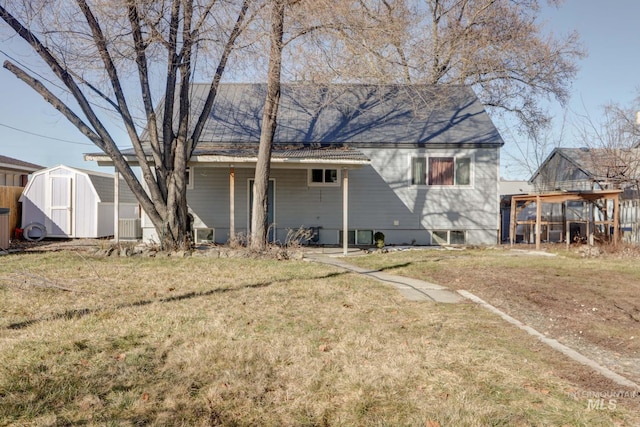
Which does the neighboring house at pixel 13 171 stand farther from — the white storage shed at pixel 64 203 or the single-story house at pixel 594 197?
the single-story house at pixel 594 197

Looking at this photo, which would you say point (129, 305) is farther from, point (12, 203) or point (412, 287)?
point (12, 203)

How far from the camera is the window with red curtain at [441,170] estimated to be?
53.1ft

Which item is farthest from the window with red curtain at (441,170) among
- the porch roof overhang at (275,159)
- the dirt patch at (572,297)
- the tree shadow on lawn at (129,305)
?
the tree shadow on lawn at (129,305)

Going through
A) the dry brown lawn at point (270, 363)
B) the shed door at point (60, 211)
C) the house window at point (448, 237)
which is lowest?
the dry brown lawn at point (270, 363)

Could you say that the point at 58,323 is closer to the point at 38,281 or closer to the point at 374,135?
the point at 38,281

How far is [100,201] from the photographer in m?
16.5

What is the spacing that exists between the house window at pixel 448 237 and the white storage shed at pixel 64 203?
1083 cm

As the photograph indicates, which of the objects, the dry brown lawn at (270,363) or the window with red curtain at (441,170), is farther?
the window with red curtain at (441,170)

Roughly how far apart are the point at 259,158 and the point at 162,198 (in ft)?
9.02

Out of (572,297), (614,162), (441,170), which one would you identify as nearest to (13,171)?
(441,170)

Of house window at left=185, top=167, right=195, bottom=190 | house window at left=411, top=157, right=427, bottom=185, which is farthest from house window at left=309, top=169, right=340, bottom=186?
house window at left=185, top=167, right=195, bottom=190

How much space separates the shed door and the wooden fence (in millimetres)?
1205

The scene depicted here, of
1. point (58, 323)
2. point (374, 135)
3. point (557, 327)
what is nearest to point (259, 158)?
point (374, 135)

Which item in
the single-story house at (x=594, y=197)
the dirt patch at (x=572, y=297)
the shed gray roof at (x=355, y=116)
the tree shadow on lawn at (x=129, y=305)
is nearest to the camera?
the dirt patch at (x=572, y=297)
